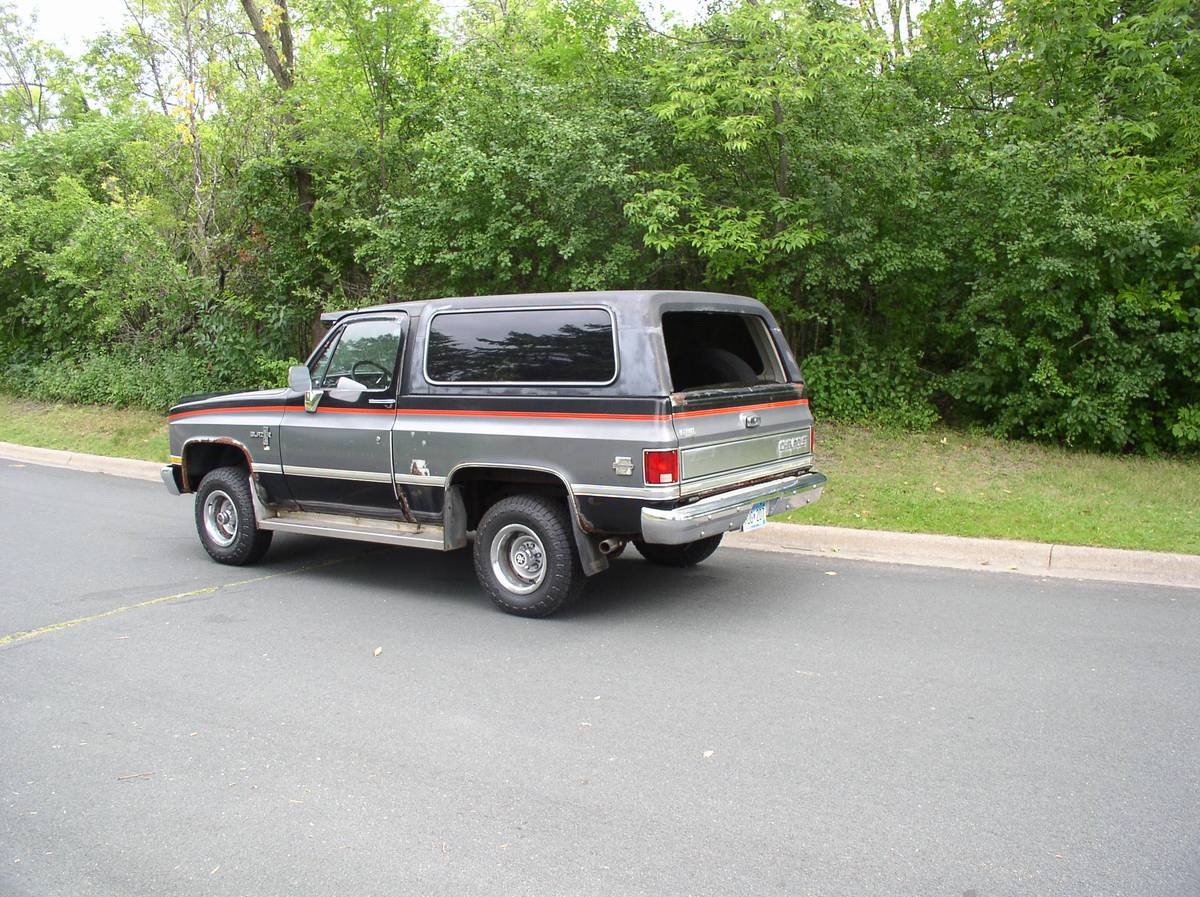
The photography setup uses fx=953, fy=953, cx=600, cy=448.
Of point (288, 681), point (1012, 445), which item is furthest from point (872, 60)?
point (288, 681)

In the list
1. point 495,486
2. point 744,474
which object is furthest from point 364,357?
point 744,474

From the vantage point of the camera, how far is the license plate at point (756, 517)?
6.14 m

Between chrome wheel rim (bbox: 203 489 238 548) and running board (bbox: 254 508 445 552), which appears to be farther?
chrome wheel rim (bbox: 203 489 238 548)

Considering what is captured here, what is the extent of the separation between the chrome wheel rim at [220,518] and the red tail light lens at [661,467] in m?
3.93

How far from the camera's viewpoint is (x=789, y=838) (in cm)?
348

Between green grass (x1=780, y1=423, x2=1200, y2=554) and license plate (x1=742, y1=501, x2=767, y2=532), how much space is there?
2.23m

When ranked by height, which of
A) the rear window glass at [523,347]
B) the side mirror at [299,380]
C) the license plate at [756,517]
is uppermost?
the rear window glass at [523,347]

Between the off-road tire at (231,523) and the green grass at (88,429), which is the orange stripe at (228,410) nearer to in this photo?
the off-road tire at (231,523)

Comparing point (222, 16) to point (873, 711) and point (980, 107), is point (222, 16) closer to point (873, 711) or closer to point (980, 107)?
point (980, 107)

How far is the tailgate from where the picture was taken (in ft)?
18.7

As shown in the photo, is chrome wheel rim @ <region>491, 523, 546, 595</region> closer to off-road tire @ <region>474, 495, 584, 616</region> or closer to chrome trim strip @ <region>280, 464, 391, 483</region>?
→ off-road tire @ <region>474, 495, 584, 616</region>

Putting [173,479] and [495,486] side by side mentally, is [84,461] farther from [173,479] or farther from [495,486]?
[495,486]

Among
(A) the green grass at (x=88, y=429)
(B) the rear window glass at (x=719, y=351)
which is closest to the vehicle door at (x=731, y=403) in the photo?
(B) the rear window glass at (x=719, y=351)

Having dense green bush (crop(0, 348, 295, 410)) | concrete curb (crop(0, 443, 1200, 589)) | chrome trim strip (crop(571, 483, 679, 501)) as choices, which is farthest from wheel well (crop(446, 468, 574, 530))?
dense green bush (crop(0, 348, 295, 410))
